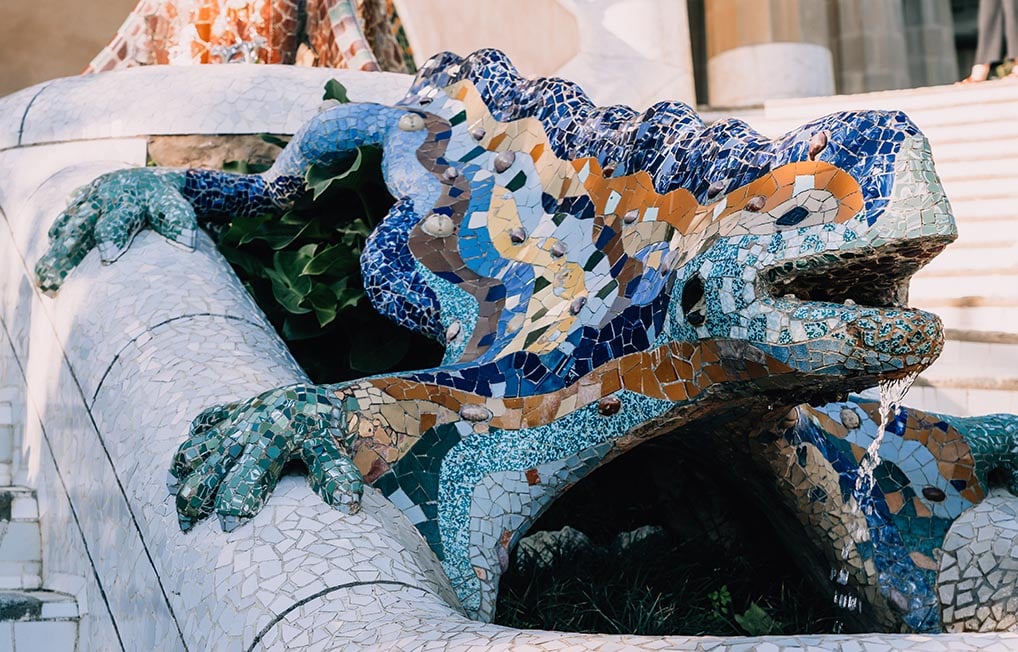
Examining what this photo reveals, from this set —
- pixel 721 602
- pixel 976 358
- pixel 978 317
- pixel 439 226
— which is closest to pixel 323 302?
pixel 439 226

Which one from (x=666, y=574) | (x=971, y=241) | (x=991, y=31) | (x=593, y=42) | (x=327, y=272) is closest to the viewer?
(x=666, y=574)

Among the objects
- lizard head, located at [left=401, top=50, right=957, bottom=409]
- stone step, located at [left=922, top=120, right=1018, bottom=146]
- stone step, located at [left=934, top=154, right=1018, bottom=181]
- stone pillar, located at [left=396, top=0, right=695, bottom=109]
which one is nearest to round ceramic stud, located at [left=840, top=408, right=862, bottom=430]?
lizard head, located at [left=401, top=50, right=957, bottom=409]

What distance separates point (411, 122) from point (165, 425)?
162 cm

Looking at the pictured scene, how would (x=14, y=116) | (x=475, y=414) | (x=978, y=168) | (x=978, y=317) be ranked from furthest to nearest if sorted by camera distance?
(x=978, y=168), (x=978, y=317), (x=14, y=116), (x=475, y=414)

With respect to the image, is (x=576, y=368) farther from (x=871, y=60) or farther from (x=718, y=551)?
(x=871, y=60)

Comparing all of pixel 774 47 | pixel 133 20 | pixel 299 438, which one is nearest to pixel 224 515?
pixel 299 438

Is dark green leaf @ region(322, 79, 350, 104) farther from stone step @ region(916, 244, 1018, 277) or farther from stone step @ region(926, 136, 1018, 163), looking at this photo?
stone step @ region(926, 136, 1018, 163)

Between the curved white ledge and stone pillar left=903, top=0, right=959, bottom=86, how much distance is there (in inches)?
511

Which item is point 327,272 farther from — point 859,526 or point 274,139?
point 859,526

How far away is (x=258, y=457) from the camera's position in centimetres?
310

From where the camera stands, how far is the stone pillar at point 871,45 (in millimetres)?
16188

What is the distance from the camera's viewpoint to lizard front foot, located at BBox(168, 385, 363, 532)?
121 inches

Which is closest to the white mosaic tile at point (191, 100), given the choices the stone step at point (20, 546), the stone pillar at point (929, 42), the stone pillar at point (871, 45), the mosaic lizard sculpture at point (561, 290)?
the mosaic lizard sculpture at point (561, 290)

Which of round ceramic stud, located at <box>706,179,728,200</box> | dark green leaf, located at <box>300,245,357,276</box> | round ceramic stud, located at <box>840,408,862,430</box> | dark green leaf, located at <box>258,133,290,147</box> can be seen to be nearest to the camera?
round ceramic stud, located at <box>706,179,728,200</box>
